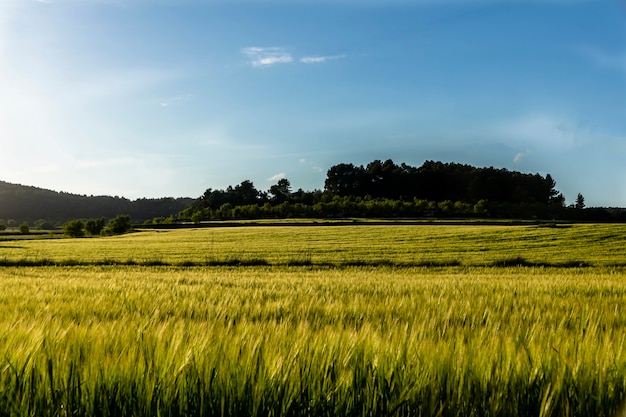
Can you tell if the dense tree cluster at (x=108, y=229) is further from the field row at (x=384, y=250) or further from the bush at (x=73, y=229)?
the field row at (x=384, y=250)

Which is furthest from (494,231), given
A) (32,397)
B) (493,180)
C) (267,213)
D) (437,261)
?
(493,180)

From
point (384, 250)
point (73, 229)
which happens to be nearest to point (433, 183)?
point (73, 229)

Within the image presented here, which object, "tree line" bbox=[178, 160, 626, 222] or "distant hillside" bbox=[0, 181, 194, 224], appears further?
"distant hillside" bbox=[0, 181, 194, 224]

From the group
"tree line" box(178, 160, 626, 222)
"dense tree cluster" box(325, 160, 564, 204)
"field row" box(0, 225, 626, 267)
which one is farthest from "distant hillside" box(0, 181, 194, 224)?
"field row" box(0, 225, 626, 267)

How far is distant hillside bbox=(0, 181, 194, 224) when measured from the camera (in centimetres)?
17334

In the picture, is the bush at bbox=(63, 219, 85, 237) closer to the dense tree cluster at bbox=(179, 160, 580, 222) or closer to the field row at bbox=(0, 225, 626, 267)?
the dense tree cluster at bbox=(179, 160, 580, 222)

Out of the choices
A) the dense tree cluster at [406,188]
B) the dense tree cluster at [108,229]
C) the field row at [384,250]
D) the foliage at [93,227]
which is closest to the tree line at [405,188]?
the dense tree cluster at [406,188]

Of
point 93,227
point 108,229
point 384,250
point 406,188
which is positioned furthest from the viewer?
point 406,188

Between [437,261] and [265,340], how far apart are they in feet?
104

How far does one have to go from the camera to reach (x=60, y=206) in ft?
585

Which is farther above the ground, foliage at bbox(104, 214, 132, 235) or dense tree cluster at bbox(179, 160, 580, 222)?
dense tree cluster at bbox(179, 160, 580, 222)

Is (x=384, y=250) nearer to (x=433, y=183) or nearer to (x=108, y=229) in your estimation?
(x=108, y=229)

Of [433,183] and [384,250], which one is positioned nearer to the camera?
[384,250]

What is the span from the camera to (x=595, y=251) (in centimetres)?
4047
